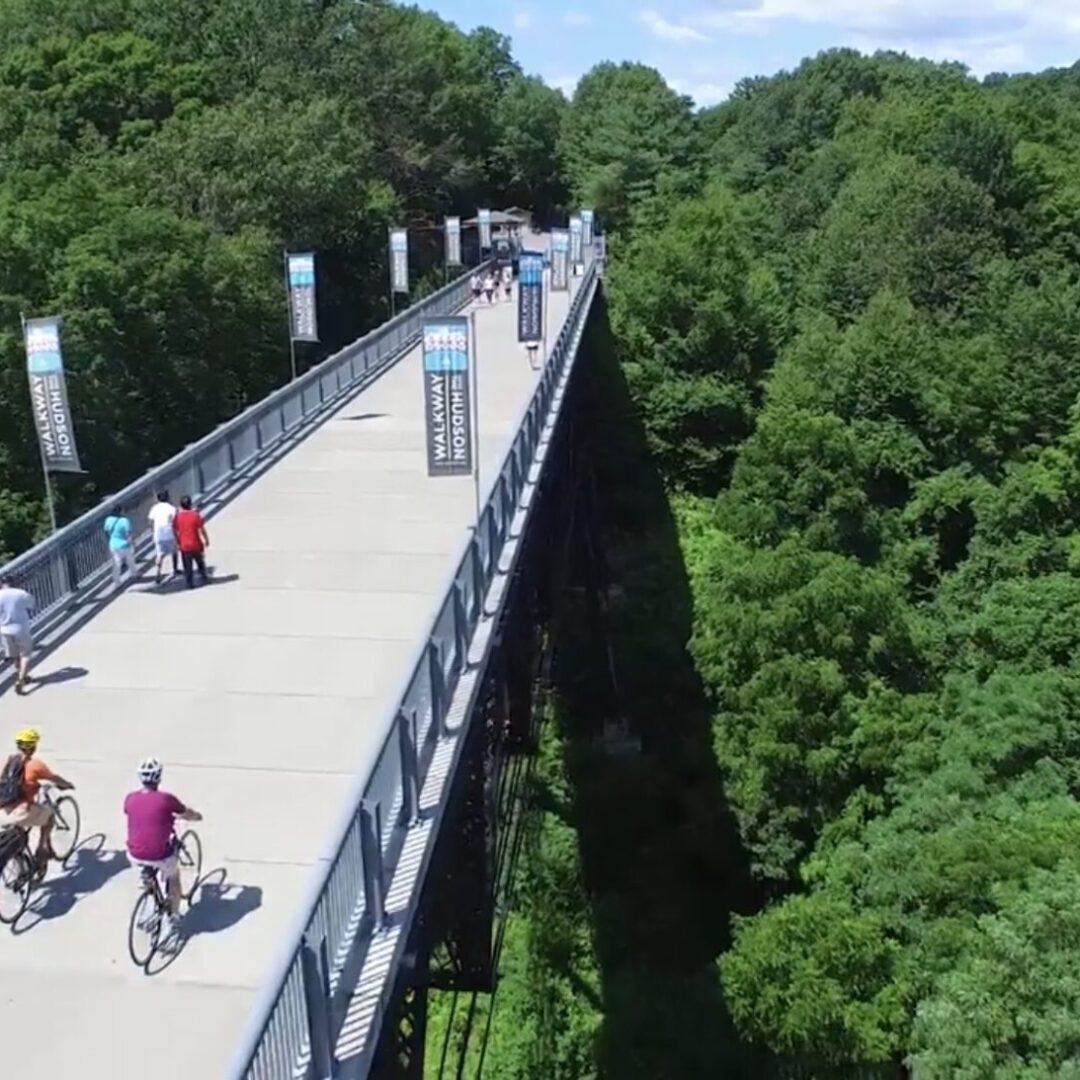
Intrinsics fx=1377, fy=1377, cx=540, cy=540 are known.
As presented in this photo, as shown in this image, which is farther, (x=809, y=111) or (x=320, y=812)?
(x=809, y=111)

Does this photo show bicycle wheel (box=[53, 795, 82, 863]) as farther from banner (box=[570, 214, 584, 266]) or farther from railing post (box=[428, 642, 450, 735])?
banner (box=[570, 214, 584, 266])

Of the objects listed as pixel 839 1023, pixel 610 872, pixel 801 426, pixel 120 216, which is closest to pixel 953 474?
pixel 801 426

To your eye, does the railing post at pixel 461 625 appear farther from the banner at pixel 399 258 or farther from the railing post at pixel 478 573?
the banner at pixel 399 258

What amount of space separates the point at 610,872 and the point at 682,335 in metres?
23.2

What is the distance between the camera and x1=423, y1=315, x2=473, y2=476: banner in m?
18.6

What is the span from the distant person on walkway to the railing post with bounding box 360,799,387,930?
8.31m

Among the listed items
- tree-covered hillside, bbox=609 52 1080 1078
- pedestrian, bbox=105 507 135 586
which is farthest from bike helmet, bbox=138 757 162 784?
tree-covered hillside, bbox=609 52 1080 1078

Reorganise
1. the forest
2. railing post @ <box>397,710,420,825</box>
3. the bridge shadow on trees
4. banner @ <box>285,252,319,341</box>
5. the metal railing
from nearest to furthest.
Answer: railing post @ <box>397,710,420,825</box>
the metal railing
the forest
the bridge shadow on trees
banner @ <box>285,252,319,341</box>

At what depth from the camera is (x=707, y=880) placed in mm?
28781

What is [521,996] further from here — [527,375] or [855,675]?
[527,375]

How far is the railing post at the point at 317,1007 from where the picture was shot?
7180 millimetres

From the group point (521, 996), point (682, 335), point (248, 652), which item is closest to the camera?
point (248, 652)

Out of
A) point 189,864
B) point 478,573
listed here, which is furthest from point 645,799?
point 189,864

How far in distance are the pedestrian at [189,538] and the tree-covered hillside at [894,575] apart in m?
11.2
